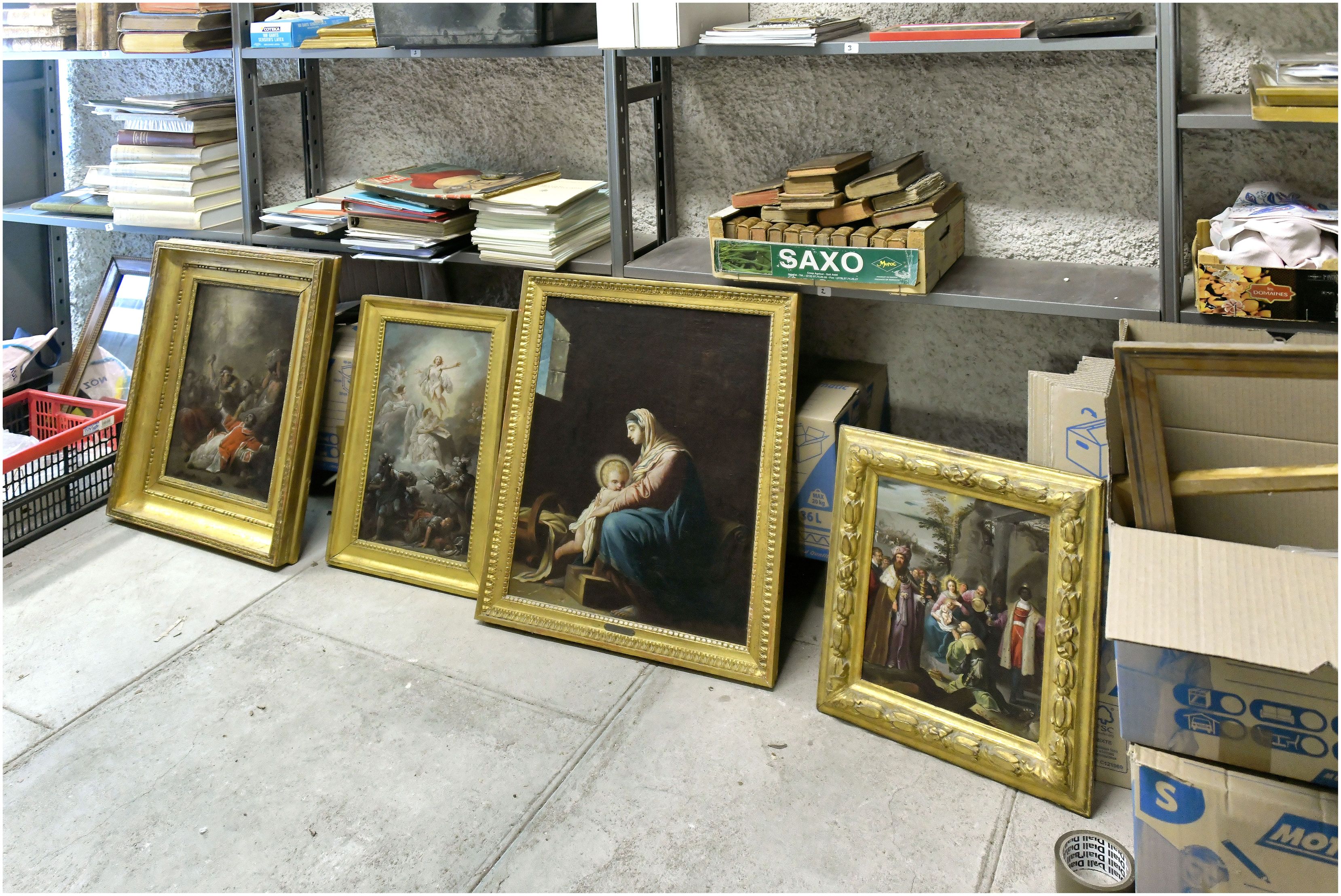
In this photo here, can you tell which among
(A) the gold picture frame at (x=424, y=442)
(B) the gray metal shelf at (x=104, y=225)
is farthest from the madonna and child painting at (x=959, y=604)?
(B) the gray metal shelf at (x=104, y=225)

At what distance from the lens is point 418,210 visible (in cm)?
266

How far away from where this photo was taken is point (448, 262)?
3.07m

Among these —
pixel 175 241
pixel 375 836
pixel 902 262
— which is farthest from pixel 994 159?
pixel 175 241

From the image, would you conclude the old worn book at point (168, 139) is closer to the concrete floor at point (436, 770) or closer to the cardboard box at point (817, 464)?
the concrete floor at point (436, 770)

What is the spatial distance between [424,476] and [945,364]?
4.41 feet

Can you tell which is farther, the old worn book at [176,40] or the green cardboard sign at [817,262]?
the old worn book at [176,40]

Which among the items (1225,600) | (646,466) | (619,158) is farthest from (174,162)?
(1225,600)

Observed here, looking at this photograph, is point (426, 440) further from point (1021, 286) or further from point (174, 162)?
point (1021, 286)

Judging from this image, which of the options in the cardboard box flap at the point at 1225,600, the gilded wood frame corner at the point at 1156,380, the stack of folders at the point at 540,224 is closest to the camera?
the cardboard box flap at the point at 1225,600

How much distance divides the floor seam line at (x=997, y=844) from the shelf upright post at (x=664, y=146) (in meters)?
1.57

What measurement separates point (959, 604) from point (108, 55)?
2783mm

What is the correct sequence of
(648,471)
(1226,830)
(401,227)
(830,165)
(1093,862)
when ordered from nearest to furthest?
(1226,830)
(1093,862)
(830,165)
(648,471)
(401,227)

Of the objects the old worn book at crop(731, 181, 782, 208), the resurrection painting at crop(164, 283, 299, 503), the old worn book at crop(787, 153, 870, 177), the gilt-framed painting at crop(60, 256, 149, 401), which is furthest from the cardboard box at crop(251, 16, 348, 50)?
the old worn book at crop(787, 153, 870, 177)

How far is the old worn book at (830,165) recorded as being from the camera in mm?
2232
